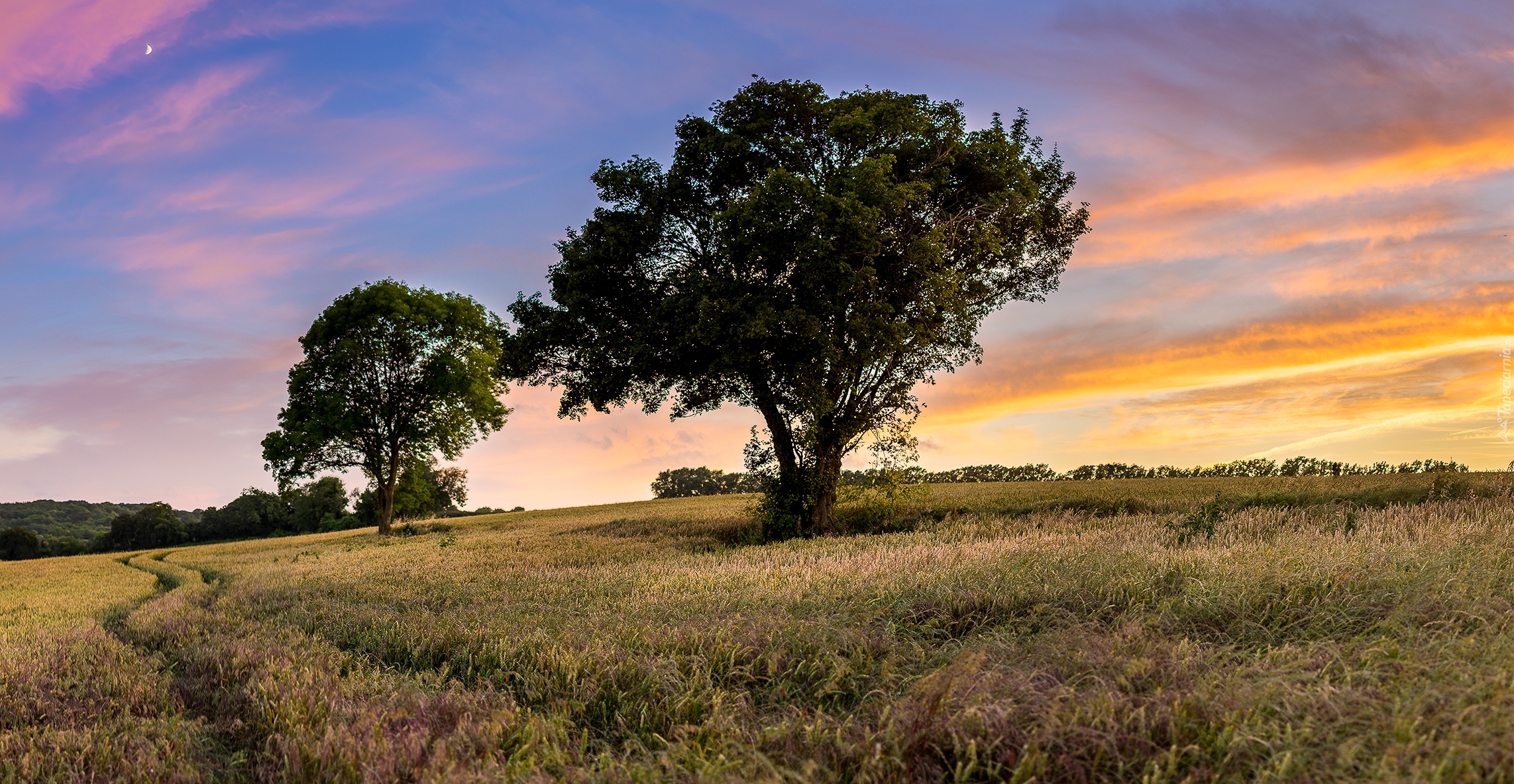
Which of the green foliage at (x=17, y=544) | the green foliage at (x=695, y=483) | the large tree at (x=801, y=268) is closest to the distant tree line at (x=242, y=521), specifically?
the green foliage at (x=17, y=544)

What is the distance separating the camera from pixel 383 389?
3469 cm

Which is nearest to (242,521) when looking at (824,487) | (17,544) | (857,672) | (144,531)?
(144,531)

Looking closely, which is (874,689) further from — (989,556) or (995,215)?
(995,215)

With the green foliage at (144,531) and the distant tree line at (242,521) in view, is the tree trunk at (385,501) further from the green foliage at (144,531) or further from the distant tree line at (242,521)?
the green foliage at (144,531)

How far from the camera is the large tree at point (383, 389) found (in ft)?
110

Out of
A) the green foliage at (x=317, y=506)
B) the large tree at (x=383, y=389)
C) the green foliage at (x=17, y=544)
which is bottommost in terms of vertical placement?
the green foliage at (x=17, y=544)

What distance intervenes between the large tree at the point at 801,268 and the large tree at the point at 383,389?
14444 millimetres

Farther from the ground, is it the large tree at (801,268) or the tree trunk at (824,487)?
the large tree at (801,268)

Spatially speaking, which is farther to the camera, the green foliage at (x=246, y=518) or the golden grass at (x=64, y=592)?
the green foliage at (x=246, y=518)

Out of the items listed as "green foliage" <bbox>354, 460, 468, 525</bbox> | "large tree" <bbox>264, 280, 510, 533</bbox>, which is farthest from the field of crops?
"green foliage" <bbox>354, 460, 468, 525</bbox>

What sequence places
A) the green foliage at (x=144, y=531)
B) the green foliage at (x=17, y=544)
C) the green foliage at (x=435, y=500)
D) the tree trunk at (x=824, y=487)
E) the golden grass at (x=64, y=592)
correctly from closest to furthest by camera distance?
the golden grass at (x=64, y=592) → the tree trunk at (x=824, y=487) → the green foliage at (x=435, y=500) → the green foliage at (x=17, y=544) → the green foliage at (x=144, y=531)

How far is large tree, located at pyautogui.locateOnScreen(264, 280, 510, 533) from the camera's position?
33438mm

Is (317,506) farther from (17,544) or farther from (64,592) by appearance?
(64,592)

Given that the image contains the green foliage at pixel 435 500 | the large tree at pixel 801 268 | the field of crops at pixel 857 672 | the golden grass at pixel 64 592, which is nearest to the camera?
the field of crops at pixel 857 672
